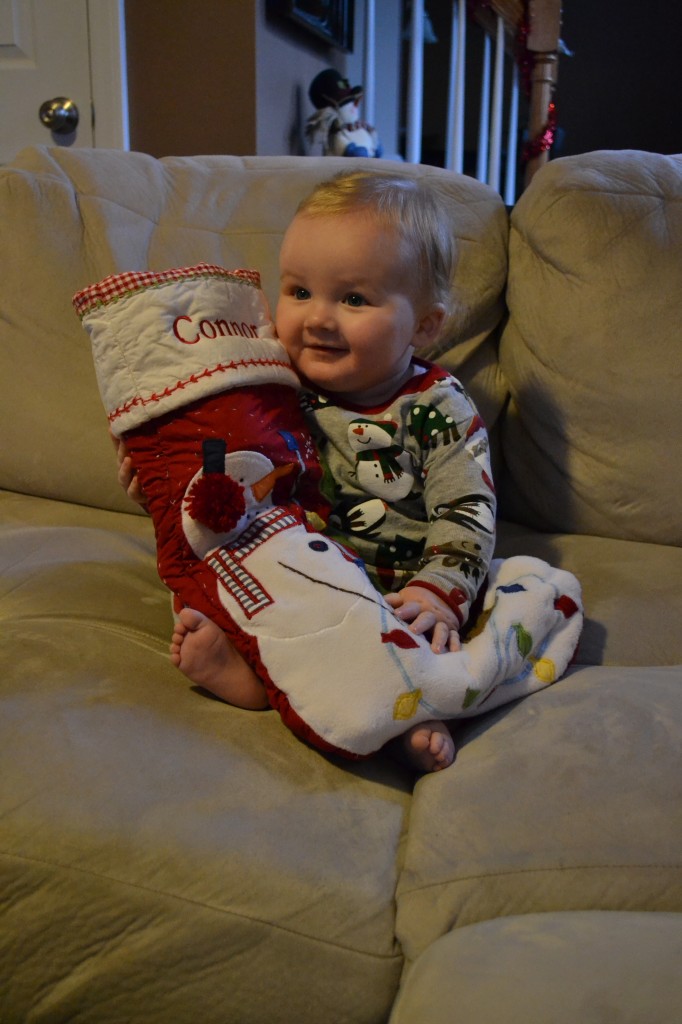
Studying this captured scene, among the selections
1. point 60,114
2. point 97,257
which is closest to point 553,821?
point 97,257

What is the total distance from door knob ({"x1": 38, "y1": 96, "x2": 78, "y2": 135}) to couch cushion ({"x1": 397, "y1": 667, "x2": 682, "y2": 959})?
9.52 feet

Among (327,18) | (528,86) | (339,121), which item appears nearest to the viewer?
(528,86)

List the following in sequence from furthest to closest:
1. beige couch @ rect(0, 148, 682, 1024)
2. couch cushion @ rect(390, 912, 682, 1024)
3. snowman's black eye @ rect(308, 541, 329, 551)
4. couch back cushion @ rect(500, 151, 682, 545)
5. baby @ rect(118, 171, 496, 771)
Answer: couch back cushion @ rect(500, 151, 682, 545)
baby @ rect(118, 171, 496, 771)
snowman's black eye @ rect(308, 541, 329, 551)
beige couch @ rect(0, 148, 682, 1024)
couch cushion @ rect(390, 912, 682, 1024)

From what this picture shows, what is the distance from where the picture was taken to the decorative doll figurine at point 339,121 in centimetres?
315

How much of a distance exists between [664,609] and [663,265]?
0.59 m

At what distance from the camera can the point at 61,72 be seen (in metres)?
3.18

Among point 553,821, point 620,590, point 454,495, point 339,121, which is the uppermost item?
point 339,121

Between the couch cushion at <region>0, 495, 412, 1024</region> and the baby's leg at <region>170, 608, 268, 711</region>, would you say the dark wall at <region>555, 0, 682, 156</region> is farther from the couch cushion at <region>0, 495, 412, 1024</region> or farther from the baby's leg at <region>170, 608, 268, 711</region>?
the couch cushion at <region>0, 495, 412, 1024</region>

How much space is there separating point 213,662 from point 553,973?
1.63 feet

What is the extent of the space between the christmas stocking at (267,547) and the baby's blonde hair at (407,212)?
0.52 feet

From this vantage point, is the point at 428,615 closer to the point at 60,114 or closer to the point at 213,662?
the point at 213,662

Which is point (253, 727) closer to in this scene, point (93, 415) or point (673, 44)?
point (93, 415)

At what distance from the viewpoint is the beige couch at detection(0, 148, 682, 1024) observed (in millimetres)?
794

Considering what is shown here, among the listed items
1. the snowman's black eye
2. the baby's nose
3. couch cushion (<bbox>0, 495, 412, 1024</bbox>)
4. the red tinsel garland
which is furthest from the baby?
the red tinsel garland
